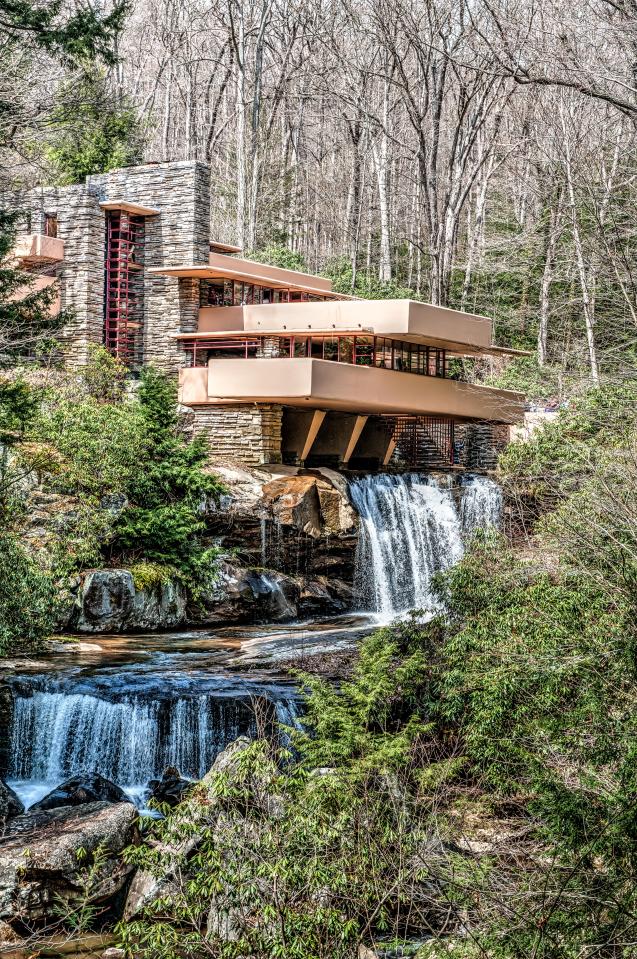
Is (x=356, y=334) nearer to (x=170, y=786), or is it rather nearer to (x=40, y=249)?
(x=40, y=249)

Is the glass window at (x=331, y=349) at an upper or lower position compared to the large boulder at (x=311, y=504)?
upper

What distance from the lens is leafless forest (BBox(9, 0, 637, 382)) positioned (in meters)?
30.6

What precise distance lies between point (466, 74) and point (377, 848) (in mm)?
29240

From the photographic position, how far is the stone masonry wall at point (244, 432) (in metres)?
25.1

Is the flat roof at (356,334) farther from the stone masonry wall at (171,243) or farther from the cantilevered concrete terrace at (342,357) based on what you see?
the stone masonry wall at (171,243)

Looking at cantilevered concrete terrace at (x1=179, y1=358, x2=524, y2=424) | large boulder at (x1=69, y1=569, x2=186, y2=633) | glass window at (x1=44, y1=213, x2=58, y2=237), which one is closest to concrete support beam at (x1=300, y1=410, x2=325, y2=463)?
cantilevered concrete terrace at (x1=179, y1=358, x2=524, y2=424)

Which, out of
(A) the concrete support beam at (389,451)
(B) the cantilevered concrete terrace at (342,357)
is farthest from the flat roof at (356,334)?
(A) the concrete support beam at (389,451)

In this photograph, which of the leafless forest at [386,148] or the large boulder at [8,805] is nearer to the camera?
the large boulder at [8,805]

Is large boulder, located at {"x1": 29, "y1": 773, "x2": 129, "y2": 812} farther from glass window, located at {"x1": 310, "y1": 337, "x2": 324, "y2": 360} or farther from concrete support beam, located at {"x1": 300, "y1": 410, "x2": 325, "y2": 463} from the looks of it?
glass window, located at {"x1": 310, "y1": 337, "x2": 324, "y2": 360}

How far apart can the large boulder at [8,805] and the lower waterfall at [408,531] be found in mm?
10742

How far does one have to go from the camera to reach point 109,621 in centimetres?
1936

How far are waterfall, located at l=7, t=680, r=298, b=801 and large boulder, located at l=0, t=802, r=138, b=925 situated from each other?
2.27 meters

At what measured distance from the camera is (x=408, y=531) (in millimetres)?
24703

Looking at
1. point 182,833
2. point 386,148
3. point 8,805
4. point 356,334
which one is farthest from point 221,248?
point 182,833
